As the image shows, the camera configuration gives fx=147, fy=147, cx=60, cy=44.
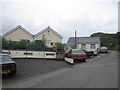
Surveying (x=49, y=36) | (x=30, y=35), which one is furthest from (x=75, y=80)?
(x=49, y=36)

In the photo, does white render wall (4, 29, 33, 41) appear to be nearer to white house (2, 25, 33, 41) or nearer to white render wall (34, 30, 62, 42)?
white house (2, 25, 33, 41)

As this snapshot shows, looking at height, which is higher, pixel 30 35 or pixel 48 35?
pixel 48 35

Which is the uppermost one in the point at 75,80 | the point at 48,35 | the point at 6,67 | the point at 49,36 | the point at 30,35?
the point at 48,35

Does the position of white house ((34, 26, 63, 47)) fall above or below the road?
above

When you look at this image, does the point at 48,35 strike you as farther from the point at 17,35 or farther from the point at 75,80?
the point at 75,80

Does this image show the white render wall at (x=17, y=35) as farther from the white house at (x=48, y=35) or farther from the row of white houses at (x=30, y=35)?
the white house at (x=48, y=35)

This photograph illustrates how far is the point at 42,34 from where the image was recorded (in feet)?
122

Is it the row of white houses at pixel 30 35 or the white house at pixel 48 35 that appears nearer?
the row of white houses at pixel 30 35

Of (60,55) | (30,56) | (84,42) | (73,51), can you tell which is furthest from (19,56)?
(84,42)

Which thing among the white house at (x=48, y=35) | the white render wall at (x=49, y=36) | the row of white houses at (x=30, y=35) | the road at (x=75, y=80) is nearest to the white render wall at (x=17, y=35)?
the row of white houses at (x=30, y=35)

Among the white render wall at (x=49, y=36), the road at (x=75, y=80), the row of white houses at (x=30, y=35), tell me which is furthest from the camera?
the white render wall at (x=49, y=36)

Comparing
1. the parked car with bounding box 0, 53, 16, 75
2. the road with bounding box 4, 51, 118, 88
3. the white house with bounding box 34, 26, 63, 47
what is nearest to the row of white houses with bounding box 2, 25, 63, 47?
the white house with bounding box 34, 26, 63, 47

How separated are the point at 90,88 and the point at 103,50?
31842mm

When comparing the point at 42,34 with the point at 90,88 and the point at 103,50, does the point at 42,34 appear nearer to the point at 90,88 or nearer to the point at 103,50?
the point at 103,50
